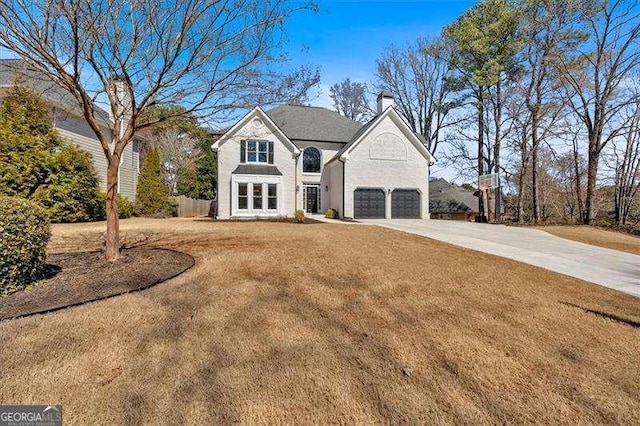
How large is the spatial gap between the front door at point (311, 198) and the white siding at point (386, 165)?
4127mm

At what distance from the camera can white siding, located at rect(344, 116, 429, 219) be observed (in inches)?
839

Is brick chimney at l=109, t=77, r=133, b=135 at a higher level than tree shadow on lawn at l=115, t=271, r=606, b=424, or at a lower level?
higher

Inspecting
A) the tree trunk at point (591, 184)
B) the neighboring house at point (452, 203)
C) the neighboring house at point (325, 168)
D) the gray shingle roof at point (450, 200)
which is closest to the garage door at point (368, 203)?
the neighboring house at point (325, 168)

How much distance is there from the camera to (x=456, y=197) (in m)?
36.6

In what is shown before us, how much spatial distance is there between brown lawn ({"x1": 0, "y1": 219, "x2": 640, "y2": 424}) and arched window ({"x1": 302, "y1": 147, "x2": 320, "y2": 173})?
741 inches

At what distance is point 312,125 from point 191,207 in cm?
1115

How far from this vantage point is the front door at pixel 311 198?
24.6m

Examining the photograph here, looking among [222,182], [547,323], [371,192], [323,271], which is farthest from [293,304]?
[371,192]

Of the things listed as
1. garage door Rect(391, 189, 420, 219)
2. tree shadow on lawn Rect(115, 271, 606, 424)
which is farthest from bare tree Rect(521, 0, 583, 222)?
tree shadow on lawn Rect(115, 271, 606, 424)

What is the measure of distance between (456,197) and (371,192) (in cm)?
1909

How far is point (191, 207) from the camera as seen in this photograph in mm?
25078

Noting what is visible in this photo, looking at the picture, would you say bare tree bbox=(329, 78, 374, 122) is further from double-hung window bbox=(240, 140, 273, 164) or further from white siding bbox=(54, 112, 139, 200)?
white siding bbox=(54, 112, 139, 200)

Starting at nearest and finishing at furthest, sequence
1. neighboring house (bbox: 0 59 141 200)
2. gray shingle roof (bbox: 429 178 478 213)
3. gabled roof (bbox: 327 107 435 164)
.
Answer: neighboring house (bbox: 0 59 141 200)
gabled roof (bbox: 327 107 435 164)
gray shingle roof (bbox: 429 178 478 213)

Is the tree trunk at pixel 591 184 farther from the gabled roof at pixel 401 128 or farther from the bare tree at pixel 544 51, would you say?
the gabled roof at pixel 401 128
